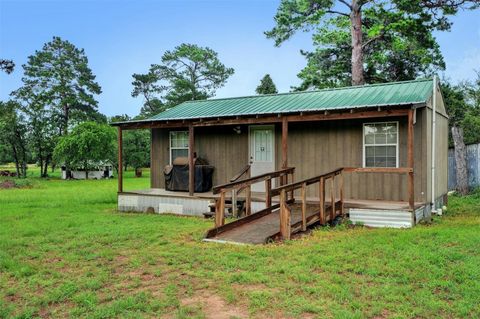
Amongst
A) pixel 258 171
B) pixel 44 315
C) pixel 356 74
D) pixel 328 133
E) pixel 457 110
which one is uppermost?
pixel 356 74

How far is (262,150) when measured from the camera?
36.3 feet

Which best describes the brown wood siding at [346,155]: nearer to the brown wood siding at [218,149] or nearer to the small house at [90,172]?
the brown wood siding at [218,149]

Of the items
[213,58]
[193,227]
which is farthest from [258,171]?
[213,58]

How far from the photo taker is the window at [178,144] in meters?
12.2

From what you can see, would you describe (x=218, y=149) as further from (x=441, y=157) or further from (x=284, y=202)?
(x=441, y=157)

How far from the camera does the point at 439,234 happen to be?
22.0 ft

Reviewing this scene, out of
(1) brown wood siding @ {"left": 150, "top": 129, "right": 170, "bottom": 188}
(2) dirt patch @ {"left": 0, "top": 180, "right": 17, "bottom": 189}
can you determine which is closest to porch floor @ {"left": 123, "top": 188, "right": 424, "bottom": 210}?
(1) brown wood siding @ {"left": 150, "top": 129, "right": 170, "bottom": 188}

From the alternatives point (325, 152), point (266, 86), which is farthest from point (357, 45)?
point (325, 152)

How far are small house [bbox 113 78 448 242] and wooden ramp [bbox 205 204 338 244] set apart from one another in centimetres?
2

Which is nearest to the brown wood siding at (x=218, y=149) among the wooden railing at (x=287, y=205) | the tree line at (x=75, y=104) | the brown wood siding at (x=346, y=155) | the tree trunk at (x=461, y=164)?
the brown wood siding at (x=346, y=155)

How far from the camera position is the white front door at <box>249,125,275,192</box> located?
10.9 m

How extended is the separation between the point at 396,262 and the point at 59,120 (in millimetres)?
32307

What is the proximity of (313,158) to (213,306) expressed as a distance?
6974mm

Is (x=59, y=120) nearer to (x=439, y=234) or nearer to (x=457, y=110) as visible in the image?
(x=457, y=110)
